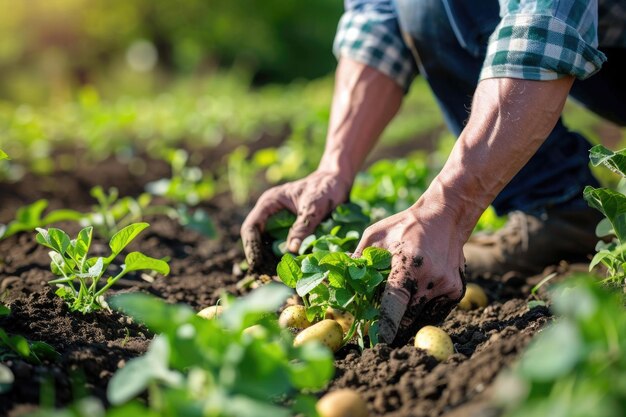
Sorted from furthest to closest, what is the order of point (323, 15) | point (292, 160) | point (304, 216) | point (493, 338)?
point (323, 15)
point (292, 160)
point (304, 216)
point (493, 338)

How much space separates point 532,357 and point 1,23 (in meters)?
18.0

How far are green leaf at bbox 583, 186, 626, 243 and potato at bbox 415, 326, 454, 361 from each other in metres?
0.50

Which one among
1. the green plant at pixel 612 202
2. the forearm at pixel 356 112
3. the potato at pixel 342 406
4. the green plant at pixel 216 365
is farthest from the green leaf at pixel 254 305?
the forearm at pixel 356 112

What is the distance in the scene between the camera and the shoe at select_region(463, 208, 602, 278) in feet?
8.91

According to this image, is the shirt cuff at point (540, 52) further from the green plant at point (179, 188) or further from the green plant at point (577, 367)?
the green plant at point (179, 188)

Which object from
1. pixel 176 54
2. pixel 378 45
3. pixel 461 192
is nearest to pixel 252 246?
pixel 461 192

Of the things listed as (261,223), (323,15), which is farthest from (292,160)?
(323,15)

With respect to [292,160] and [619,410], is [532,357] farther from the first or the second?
[292,160]

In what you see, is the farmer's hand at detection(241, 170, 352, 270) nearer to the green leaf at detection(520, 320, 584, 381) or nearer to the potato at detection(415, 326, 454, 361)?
the potato at detection(415, 326, 454, 361)

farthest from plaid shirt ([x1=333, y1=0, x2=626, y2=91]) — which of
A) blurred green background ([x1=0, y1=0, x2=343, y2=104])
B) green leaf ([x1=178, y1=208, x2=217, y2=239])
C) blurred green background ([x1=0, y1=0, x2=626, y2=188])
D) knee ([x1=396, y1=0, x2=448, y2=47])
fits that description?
blurred green background ([x1=0, y1=0, x2=343, y2=104])

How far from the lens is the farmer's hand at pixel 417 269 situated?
171 centimetres

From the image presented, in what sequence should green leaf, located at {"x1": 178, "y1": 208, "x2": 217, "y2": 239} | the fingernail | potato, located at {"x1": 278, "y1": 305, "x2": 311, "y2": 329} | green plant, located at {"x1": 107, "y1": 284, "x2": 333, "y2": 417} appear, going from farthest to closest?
1. green leaf, located at {"x1": 178, "y1": 208, "x2": 217, "y2": 239}
2. the fingernail
3. potato, located at {"x1": 278, "y1": 305, "x2": 311, "y2": 329}
4. green plant, located at {"x1": 107, "y1": 284, "x2": 333, "y2": 417}

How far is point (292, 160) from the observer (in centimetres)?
418

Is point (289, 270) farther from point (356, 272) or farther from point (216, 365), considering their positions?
point (216, 365)
